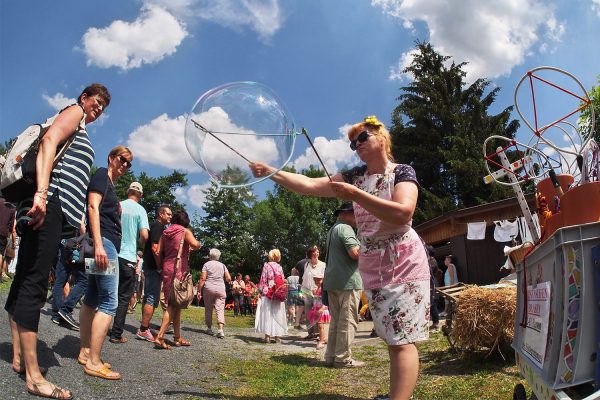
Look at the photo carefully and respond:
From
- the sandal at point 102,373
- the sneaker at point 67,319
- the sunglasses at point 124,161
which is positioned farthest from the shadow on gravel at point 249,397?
the sneaker at point 67,319

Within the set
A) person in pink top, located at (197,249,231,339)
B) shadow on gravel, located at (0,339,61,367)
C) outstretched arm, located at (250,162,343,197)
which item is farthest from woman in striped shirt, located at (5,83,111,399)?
person in pink top, located at (197,249,231,339)

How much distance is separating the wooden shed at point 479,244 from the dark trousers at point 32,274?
46.5 ft

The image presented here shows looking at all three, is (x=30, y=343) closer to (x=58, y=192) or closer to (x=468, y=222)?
(x=58, y=192)

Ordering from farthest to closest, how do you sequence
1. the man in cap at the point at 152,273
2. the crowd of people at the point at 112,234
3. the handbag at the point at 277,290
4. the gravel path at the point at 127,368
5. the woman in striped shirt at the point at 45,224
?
1. the handbag at the point at 277,290
2. the man in cap at the point at 152,273
3. the gravel path at the point at 127,368
4. the woman in striped shirt at the point at 45,224
5. the crowd of people at the point at 112,234

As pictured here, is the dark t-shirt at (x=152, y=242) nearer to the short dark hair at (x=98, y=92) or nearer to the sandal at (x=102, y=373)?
the sandal at (x=102, y=373)

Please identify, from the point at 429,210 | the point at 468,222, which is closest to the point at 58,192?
the point at 468,222

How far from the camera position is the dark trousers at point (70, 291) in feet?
20.8

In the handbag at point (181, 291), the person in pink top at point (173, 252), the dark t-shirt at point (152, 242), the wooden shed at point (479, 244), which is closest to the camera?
the handbag at point (181, 291)

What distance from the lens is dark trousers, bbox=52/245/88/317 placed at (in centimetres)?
634

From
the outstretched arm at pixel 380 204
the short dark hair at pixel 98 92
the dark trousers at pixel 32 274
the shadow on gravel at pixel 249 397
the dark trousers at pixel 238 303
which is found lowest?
the dark trousers at pixel 238 303

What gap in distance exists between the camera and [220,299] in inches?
383

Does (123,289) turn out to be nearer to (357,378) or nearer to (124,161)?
(124,161)

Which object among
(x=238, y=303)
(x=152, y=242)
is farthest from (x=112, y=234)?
(x=238, y=303)

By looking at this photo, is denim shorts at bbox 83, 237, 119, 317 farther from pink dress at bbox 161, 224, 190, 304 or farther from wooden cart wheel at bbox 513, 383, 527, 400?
wooden cart wheel at bbox 513, 383, 527, 400
